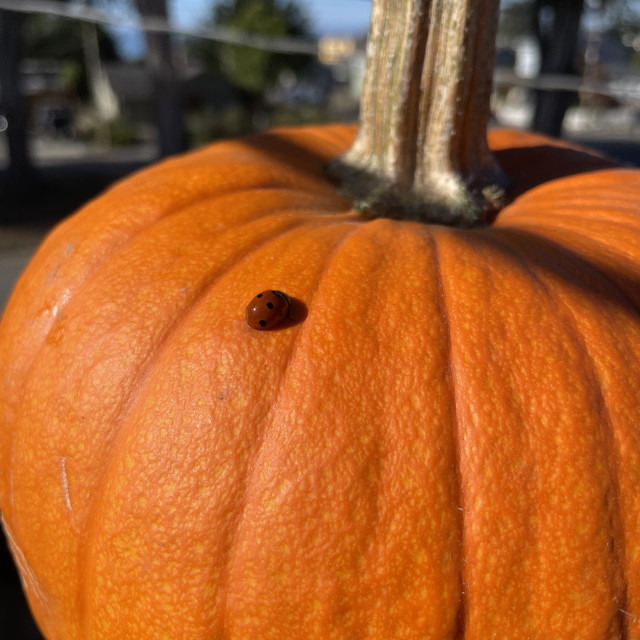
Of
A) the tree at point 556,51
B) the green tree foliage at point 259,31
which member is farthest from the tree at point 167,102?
the green tree foliage at point 259,31

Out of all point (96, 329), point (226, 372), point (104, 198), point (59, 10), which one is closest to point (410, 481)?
point (226, 372)

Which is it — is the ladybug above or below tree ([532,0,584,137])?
below

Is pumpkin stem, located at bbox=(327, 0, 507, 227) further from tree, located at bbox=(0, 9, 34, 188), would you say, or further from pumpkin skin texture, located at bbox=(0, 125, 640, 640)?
tree, located at bbox=(0, 9, 34, 188)

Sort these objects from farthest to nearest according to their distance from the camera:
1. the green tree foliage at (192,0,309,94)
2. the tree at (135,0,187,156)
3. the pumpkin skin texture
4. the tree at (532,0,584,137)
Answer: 1. the green tree foliage at (192,0,309,94)
2. the tree at (135,0,187,156)
3. the tree at (532,0,584,137)
4. the pumpkin skin texture

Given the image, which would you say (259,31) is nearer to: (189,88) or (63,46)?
(189,88)

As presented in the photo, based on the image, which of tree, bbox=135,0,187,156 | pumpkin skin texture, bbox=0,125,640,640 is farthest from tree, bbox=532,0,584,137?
pumpkin skin texture, bbox=0,125,640,640

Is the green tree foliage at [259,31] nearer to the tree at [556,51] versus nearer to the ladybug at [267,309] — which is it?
the tree at [556,51]

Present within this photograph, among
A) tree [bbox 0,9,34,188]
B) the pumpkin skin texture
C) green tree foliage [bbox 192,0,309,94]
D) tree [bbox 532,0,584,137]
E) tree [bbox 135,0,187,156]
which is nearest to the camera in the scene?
the pumpkin skin texture
